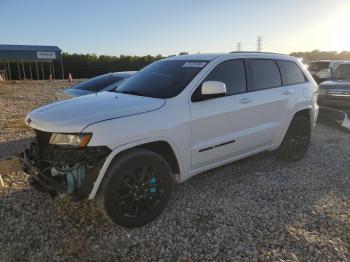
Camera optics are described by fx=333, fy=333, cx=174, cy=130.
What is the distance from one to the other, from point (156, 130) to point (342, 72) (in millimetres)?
10441

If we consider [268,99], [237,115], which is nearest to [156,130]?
[237,115]

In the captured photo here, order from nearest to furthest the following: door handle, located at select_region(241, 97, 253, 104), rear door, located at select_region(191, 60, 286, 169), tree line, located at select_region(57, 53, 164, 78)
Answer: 1. rear door, located at select_region(191, 60, 286, 169)
2. door handle, located at select_region(241, 97, 253, 104)
3. tree line, located at select_region(57, 53, 164, 78)

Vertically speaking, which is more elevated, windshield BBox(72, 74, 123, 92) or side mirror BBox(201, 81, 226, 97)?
side mirror BBox(201, 81, 226, 97)

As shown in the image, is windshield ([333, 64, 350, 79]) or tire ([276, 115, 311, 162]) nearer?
tire ([276, 115, 311, 162])

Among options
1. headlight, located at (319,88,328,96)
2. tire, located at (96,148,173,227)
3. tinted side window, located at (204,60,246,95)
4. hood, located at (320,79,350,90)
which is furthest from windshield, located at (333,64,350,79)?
tire, located at (96,148,173,227)

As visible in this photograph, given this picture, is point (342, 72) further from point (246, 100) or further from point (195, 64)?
point (195, 64)

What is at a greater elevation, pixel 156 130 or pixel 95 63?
pixel 95 63

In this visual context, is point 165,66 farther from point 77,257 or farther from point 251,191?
point 77,257

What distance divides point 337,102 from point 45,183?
953cm

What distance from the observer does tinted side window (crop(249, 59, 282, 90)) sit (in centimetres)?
471

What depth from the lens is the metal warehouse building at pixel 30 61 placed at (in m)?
34.2

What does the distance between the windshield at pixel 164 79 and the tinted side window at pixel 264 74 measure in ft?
2.85

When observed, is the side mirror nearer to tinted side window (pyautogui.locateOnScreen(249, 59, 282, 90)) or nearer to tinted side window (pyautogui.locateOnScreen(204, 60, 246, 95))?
tinted side window (pyautogui.locateOnScreen(204, 60, 246, 95))

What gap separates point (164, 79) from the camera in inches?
168
